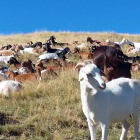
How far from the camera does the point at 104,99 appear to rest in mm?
5445

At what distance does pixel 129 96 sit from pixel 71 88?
12.6ft

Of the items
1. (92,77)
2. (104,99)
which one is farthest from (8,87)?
(92,77)

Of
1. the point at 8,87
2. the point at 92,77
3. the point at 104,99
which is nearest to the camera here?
the point at 92,77

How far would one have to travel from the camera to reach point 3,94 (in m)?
9.06

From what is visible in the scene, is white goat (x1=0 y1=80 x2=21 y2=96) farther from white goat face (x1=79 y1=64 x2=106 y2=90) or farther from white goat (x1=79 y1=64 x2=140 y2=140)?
white goat face (x1=79 y1=64 x2=106 y2=90)

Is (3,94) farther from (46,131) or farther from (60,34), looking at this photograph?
(60,34)

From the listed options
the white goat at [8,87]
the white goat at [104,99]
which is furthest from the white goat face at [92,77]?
the white goat at [8,87]

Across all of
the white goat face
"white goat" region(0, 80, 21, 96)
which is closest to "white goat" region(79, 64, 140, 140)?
the white goat face

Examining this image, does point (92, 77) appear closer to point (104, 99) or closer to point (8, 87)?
point (104, 99)

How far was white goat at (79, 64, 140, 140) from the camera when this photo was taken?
5.07 metres

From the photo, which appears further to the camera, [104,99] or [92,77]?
[104,99]

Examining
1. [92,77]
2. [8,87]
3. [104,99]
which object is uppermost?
[8,87]

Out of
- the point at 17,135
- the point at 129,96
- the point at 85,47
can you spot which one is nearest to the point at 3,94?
the point at 17,135

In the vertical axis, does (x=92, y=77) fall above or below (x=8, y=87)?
below
